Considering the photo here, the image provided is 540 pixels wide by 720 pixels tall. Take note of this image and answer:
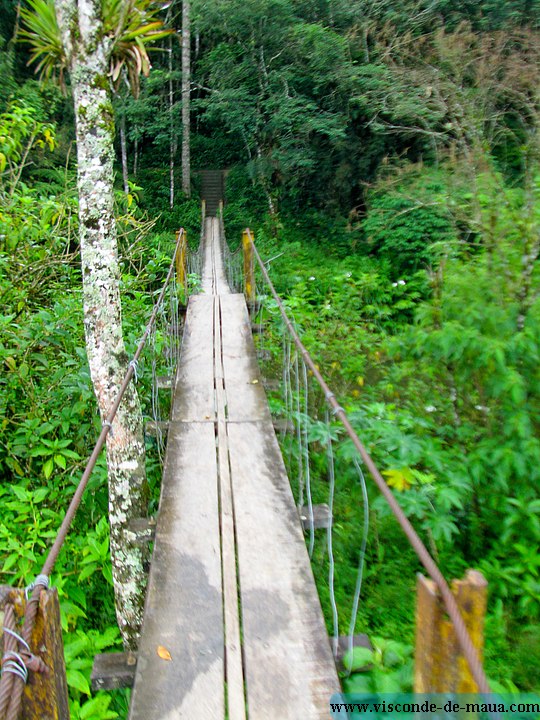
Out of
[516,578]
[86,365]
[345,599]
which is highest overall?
[86,365]

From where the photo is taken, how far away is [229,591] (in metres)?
2.24

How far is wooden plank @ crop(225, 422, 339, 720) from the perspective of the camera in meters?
1.81

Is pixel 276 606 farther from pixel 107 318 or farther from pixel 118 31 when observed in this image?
pixel 118 31

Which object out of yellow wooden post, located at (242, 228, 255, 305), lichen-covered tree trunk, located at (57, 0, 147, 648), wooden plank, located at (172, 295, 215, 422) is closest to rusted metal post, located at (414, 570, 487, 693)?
lichen-covered tree trunk, located at (57, 0, 147, 648)

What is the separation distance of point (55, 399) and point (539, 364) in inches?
146

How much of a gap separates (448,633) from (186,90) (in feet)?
63.3

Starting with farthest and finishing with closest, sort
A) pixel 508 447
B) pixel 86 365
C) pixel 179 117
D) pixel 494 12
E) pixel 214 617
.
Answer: pixel 179 117
pixel 494 12
pixel 86 365
pixel 508 447
pixel 214 617

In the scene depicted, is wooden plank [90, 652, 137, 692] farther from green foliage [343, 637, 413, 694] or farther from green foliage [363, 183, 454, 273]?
green foliage [363, 183, 454, 273]

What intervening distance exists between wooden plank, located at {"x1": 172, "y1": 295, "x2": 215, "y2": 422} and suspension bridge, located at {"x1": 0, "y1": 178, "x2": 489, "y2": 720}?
0.18m

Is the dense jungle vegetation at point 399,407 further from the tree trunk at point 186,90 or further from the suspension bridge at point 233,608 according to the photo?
the tree trunk at point 186,90

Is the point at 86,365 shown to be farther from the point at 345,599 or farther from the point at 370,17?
the point at 370,17

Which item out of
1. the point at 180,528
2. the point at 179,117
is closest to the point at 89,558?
the point at 180,528

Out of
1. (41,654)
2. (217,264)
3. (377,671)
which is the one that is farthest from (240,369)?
(217,264)

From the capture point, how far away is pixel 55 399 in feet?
14.4
